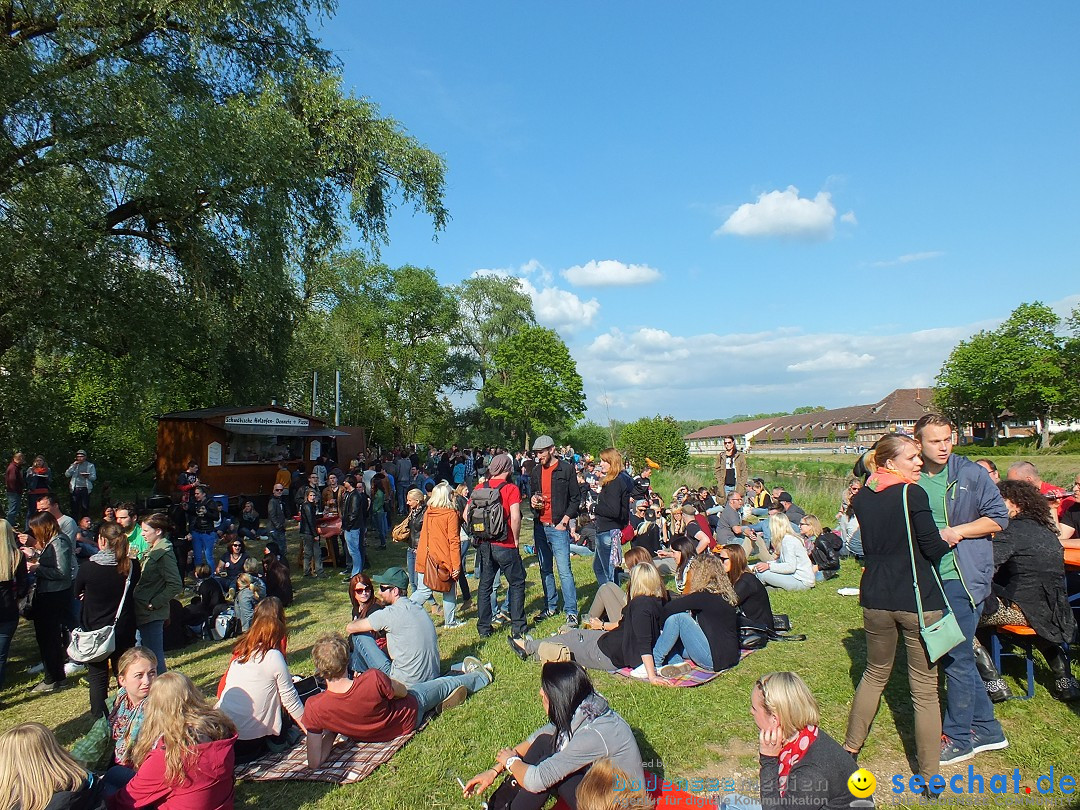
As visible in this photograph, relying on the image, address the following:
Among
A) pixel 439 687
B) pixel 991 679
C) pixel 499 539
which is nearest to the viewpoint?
pixel 991 679

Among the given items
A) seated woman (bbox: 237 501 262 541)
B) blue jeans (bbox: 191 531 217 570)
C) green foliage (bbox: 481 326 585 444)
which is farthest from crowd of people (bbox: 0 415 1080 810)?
green foliage (bbox: 481 326 585 444)

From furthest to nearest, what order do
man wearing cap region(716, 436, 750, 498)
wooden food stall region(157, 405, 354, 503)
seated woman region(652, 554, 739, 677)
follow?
wooden food stall region(157, 405, 354, 503) < man wearing cap region(716, 436, 750, 498) < seated woman region(652, 554, 739, 677)

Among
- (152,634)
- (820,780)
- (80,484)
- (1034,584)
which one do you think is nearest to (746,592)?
(1034,584)

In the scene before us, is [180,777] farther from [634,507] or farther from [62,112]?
[62,112]

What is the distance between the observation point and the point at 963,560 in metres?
3.71

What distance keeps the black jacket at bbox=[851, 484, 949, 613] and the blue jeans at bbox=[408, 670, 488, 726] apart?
3.02 meters

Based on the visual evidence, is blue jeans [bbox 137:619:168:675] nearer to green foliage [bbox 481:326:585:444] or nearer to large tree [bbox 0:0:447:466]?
large tree [bbox 0:0:447:466]

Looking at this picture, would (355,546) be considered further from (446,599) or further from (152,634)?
(152,634)

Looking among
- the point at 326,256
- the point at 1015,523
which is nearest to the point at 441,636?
the point at 1015,523

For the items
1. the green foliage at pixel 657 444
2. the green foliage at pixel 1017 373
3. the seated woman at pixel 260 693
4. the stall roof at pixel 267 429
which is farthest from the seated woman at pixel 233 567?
the green foliage at pixel 1017 373

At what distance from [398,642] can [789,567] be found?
5462mm

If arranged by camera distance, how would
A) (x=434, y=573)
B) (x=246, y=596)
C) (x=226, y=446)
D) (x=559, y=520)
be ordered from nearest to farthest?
(x=434, y=573) < (x=559, y=520) < (x=246, y=596) < (x=226, y=446)

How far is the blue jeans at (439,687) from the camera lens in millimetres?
4676

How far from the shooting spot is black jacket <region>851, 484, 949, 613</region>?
10.6 ft
